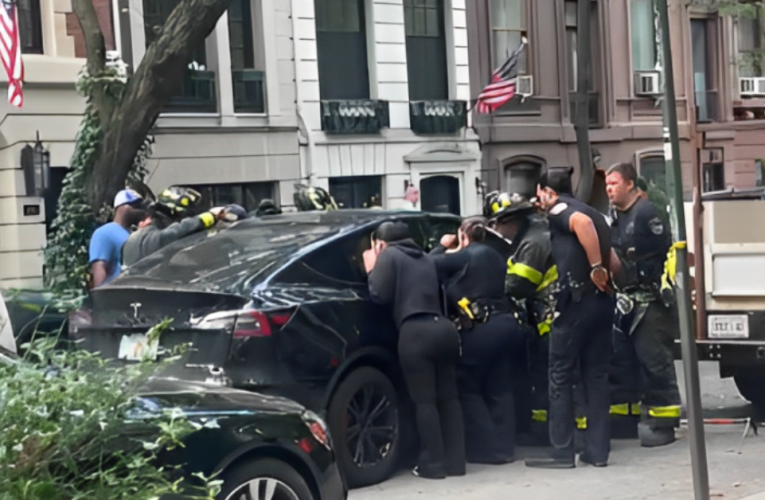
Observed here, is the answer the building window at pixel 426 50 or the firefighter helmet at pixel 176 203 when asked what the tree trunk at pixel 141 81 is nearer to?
the firefighter helmet at pixel 176 203

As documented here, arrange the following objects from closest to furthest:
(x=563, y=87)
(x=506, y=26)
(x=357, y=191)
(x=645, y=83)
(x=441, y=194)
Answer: (x=357, y=191) < (x=441, y=194) < (x=563, y=87) < (x=506, y=26) < (x=645, y=83)

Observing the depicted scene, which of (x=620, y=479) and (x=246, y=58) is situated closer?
(x=620, y=479)

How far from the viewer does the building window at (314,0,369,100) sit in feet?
75.4

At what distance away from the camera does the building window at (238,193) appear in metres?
21.5

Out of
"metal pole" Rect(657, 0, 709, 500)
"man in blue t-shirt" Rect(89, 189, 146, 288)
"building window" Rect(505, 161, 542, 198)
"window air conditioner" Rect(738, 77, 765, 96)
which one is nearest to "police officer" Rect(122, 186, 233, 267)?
"man in blue t-shirt" Rect(89, 189, 146, 288)

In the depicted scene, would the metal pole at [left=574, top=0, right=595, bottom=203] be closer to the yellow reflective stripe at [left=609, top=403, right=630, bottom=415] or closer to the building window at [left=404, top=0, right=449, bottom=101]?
the building window at [left=404, top=0, right=449, bottom=101]

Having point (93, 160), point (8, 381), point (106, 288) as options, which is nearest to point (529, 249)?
point (106, 288)

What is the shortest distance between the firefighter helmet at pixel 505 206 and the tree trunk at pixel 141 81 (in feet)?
18.2

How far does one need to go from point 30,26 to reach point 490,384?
12.3 metres

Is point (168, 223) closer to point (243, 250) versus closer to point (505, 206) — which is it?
point (243, 250)

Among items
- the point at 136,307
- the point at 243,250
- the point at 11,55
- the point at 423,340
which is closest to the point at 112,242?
the point at 243,250

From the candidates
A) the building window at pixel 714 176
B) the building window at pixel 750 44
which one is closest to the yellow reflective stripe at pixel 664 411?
the building window at pixel 750 44

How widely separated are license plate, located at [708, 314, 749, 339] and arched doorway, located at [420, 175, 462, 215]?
1433 centimetres

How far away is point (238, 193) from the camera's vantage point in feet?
72.2
